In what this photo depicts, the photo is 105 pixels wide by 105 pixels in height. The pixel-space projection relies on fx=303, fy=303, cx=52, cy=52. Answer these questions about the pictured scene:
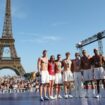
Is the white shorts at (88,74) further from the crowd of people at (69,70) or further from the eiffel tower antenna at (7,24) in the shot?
the eiffel tower antenna at (7,24)

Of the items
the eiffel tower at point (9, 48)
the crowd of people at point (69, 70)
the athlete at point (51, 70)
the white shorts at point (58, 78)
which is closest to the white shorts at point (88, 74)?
the crowd of people at point (69, 70)

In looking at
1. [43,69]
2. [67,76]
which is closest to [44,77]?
[43,69]

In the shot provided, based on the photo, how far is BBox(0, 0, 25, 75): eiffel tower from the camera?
252 feet

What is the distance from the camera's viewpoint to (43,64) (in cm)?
1138

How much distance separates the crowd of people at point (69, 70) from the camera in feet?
37.6

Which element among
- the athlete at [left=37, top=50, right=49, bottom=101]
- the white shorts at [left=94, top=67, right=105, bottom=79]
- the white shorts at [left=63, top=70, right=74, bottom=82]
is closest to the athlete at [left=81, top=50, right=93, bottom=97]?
the white shorts at [left=94, top=67, right=105, bottom=79]

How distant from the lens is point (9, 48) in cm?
7950

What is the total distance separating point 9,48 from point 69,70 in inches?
2685

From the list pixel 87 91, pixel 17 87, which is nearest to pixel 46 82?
pixel 87 91

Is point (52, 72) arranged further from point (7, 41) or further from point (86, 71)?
point (7, 41)

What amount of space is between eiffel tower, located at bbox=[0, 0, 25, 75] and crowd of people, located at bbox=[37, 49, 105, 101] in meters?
63.7

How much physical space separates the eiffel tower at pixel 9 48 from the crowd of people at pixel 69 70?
63690 millimetres

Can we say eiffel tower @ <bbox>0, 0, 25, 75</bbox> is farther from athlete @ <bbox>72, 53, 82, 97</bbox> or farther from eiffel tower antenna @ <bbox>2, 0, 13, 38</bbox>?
athlete @ <bbox>72, 53, 82, 97</bbox>

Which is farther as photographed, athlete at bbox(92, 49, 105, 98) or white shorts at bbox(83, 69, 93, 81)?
white shorts at bbox(83, 69, 93, 81)
